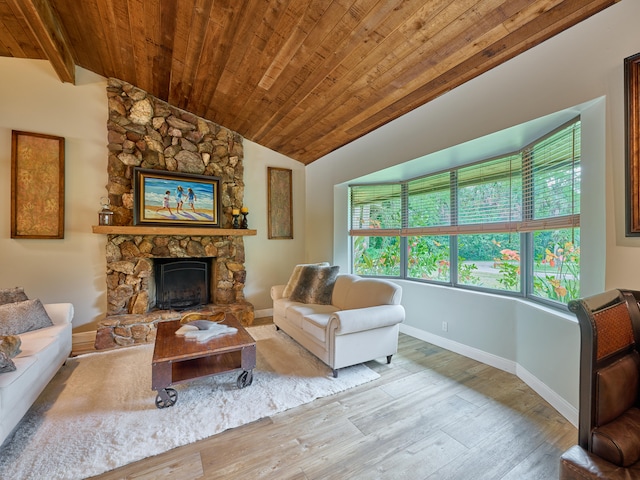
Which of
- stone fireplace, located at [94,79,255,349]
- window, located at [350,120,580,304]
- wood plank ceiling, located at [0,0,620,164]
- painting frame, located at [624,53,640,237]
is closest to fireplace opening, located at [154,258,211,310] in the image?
stone fireplace, located at [94,79,255,349]

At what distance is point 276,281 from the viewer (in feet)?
15.8

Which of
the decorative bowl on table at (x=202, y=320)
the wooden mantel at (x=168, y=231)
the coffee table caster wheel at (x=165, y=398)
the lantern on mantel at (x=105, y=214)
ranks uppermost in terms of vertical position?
the lantern on mantel at (x=105, y=214)

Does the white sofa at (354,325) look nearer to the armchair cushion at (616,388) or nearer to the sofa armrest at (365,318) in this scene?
the sofa armrest at (365,318)

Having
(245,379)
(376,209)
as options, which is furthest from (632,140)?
(245,379)

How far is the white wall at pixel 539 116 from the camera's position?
64.2 inches

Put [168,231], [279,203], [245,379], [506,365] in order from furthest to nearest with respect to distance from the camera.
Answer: [279,203], [168,231], [506,365], [245,379]

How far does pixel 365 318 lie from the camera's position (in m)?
2.52

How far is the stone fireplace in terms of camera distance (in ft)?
11.7

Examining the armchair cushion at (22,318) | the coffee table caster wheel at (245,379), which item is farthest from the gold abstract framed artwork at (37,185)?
the coffee table caster wheel at (245,379)

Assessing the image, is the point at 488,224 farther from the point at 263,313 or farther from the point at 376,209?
the point at 263,313

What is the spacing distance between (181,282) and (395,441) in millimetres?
3575

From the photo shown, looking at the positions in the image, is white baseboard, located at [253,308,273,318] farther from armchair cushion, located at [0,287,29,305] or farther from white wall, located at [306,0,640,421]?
armchair cushion, located at [0,287,29,305]

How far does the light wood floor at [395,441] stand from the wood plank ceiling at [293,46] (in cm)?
276

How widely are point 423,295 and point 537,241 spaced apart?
135 centimetres
